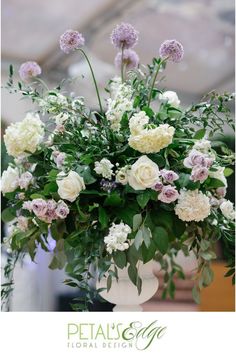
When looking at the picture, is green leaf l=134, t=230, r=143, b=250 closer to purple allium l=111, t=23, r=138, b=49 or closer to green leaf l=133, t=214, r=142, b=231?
green leaf l=133, t=214, r=142, b=231

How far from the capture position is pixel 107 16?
9.41 feet

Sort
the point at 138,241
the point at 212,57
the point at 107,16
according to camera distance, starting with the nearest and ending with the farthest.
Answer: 1. the point at 138,241
2. the point at 107,16
3. the point at 212,57

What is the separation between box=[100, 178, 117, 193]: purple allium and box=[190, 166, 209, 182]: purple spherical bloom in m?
0.15

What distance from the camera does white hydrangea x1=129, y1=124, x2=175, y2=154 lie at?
2.99ft

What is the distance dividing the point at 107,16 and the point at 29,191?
2.06 meters

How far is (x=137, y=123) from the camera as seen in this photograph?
3.03 ft

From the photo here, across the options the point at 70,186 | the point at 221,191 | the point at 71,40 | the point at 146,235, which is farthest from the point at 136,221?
the point at 71,40
